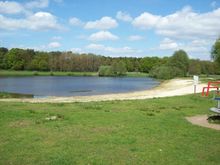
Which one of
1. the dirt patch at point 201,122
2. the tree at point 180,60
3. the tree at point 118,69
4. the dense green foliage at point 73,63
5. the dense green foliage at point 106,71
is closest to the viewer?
the dirt patch at point 201,122

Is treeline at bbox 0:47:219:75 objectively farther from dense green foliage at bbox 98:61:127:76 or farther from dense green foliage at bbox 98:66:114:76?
dense green foliage at bbox 98:66:114:76

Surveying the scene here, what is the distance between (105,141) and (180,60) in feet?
319

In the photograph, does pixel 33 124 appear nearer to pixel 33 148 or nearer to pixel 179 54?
pixel 33 148

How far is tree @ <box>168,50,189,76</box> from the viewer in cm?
10188

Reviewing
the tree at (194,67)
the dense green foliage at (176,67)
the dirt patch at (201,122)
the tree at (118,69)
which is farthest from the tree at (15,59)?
the dirt patch at (201,122)

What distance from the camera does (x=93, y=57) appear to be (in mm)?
156500

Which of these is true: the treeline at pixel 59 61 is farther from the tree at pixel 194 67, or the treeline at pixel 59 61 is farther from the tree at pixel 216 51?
the tree at pixel 216 51

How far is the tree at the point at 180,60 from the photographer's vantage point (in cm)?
10188

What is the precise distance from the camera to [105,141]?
8.12 meters

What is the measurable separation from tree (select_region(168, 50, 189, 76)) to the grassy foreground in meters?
93.0

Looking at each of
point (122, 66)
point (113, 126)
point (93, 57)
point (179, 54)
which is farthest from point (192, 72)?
point (113, 126)

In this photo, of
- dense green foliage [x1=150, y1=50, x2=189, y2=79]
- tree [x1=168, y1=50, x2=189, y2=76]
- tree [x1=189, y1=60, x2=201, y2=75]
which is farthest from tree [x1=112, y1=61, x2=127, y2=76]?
tree [x1=168, y1=50, x2=189, y2=76]

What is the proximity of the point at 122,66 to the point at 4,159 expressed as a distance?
447 feet

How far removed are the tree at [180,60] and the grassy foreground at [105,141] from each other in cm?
9298
